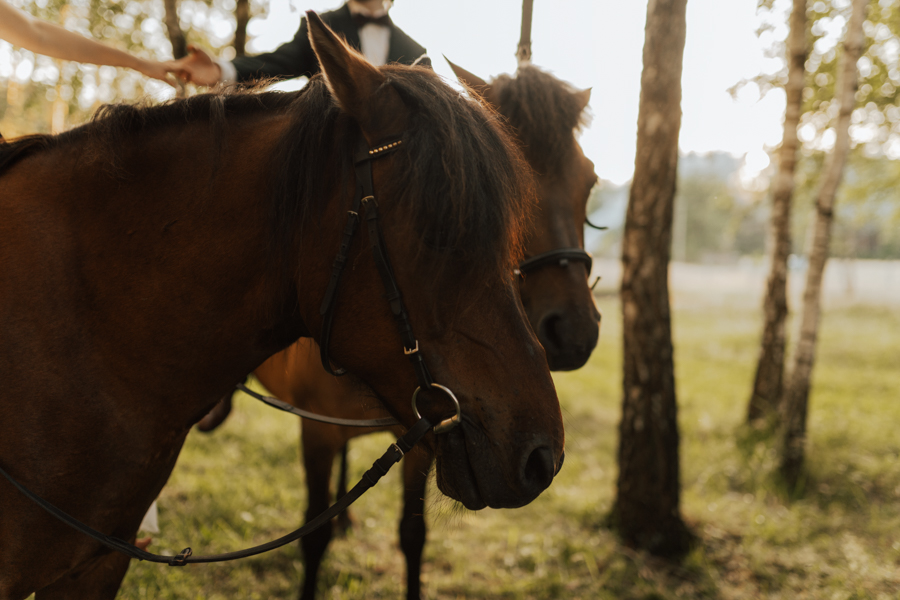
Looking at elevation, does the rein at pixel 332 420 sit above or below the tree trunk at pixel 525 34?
below

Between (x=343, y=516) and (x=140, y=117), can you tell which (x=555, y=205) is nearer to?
(x=140, y=117)

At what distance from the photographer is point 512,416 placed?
1203 mm

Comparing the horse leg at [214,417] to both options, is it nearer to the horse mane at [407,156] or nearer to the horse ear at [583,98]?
the horse mane at [407,156]

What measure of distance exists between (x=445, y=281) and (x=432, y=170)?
269mm

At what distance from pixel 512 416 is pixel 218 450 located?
18.4 feet

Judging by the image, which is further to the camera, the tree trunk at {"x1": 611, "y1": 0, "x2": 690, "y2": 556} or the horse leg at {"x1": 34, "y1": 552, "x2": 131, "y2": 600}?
the tree trunk at {"x1": 611, "y1": 0, "x2": 690, "y2": 556}

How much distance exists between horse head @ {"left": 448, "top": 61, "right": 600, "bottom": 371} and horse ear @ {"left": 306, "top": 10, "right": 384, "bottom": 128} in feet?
3.65

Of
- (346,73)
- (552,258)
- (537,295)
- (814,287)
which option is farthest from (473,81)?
(814,287)

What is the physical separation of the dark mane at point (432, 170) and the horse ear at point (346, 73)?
0.05 meters

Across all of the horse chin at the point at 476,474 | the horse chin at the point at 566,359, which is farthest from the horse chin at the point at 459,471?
the horse chin at the point at 566,359

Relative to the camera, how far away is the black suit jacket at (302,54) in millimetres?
2359

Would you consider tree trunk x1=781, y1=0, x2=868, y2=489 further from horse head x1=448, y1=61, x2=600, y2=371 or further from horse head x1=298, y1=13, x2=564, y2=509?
horse head x1=298, y1=13, x2=564, y2=509

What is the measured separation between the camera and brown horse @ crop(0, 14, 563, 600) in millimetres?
1222

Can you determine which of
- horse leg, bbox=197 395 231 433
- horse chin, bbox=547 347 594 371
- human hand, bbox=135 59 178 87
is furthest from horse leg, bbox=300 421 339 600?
human hand, bbox=135 59 178 87
